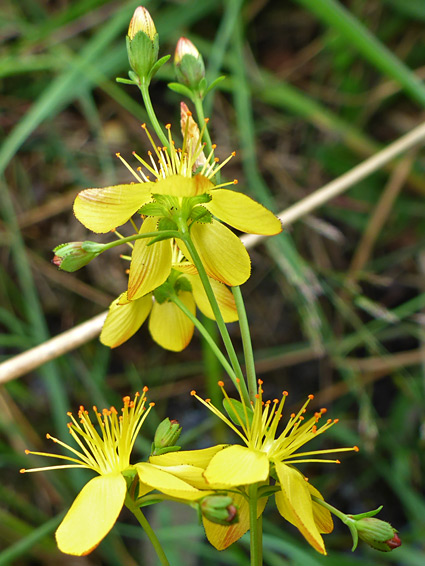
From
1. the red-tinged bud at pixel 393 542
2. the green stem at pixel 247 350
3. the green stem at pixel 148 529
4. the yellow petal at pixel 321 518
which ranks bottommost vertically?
the red-tinged bud at pixel 393 542

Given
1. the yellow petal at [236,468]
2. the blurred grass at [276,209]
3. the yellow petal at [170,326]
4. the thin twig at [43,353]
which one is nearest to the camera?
the yellow petal at [236,468]

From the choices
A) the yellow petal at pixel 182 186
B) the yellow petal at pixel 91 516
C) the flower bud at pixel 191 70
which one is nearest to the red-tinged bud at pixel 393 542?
the yellow petal at pixel 91 516

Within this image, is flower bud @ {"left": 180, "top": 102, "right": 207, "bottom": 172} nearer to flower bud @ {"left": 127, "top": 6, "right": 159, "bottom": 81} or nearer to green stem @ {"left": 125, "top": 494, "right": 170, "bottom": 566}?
flower bud @ {"left": 127, "top": 6, "right": 159, "bottom": 81}

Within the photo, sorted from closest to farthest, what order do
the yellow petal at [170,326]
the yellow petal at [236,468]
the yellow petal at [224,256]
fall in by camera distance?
the yellow petal at [236,468] < the yellow petal at [224,256] < the yellow petal at [170,326]

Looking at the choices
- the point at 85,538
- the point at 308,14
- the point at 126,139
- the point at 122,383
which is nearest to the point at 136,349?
the point at 122,383

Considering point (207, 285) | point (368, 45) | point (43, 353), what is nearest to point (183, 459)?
point (207, 285)

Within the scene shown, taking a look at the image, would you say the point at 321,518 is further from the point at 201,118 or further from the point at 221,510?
the point at 201,118

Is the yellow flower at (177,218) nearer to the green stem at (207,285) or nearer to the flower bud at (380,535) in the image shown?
the green stem at (207,285)
